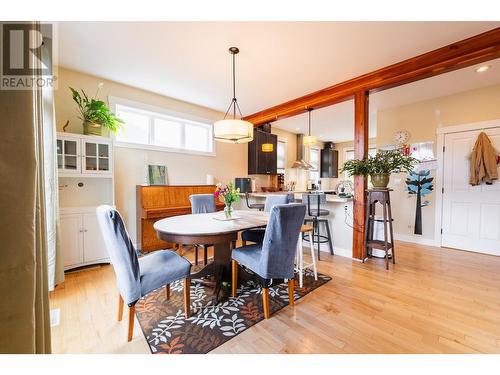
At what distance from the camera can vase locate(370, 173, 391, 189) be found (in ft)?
9.41

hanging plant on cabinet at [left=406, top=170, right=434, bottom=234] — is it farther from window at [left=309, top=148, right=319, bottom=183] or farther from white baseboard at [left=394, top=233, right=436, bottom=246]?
window at [left=309, top=148, right=319, bottom=183]

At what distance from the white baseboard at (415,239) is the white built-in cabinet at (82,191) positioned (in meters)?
5.21

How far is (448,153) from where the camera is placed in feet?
12.2

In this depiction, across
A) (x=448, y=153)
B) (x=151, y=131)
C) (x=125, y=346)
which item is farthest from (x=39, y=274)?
(x=448, y=153)

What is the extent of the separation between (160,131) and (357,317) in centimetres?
397

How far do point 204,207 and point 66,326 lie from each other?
6.18 feet

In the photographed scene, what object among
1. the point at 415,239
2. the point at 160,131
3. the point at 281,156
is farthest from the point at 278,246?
the point at 281,156

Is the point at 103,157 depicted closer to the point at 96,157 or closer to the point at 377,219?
the point at 96,157

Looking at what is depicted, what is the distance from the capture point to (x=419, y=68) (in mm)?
2570

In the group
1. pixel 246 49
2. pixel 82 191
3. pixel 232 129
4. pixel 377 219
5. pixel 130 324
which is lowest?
pixel 130 324

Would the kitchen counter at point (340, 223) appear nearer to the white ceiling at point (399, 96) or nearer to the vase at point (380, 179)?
the vase at point (380, 179)

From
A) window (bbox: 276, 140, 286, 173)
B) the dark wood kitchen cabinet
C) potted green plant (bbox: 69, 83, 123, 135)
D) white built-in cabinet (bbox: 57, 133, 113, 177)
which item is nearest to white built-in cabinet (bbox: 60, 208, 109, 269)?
white built-in cabinet (bbox: 57, 133, 113, 177)

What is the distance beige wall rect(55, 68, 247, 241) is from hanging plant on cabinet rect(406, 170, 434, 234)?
3671mm
